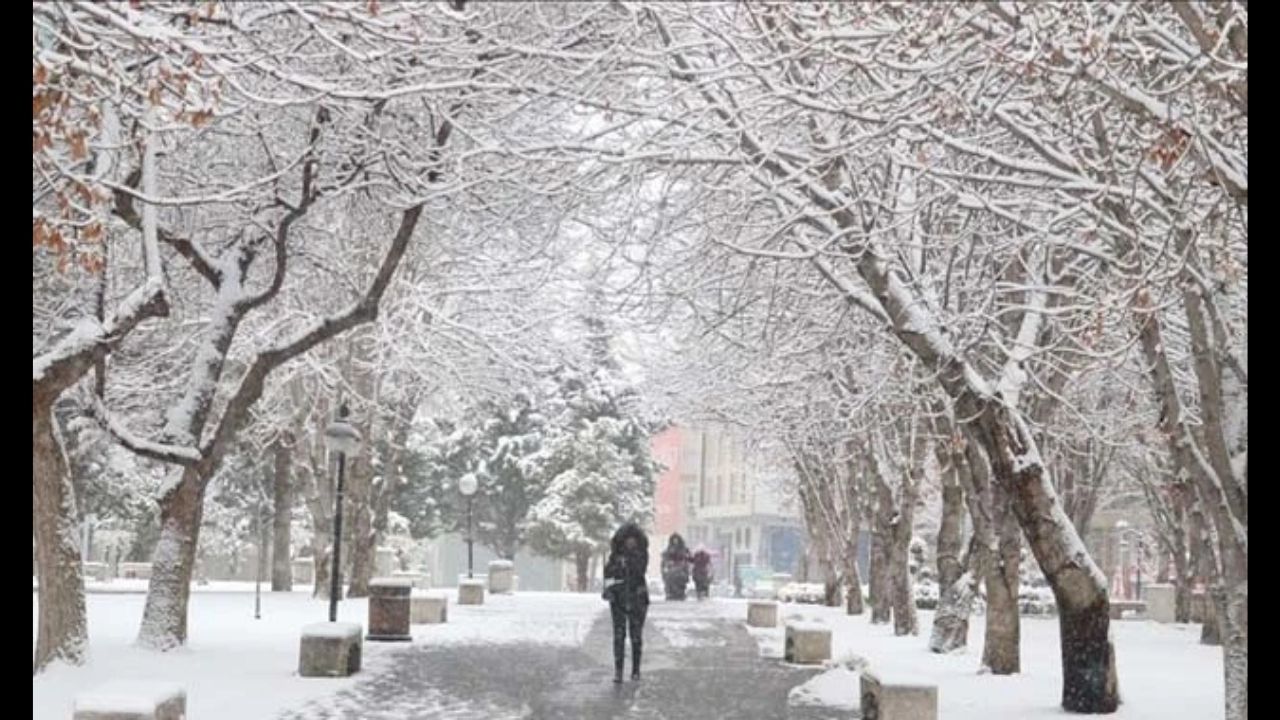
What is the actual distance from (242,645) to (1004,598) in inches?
412

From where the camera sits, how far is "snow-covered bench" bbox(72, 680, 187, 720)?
9.52 meters

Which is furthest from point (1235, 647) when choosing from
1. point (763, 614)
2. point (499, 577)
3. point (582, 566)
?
point (582, 566)

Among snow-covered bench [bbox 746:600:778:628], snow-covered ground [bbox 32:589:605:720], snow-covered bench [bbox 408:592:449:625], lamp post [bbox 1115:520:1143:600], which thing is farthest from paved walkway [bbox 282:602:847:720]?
lamp post [bbox 1115:520:1143:600]

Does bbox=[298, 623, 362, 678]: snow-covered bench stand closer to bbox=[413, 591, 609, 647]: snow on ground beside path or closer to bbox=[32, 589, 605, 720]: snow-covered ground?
bbox=[32, 589, 605, 720]: snow-covered ground

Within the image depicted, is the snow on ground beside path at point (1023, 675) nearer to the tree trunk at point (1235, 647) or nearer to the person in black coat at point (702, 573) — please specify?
the tree trunk at point (1235, 647)

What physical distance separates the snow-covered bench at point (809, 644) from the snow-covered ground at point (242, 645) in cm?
474

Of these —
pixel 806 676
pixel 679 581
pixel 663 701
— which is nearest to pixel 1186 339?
pixel 806 676

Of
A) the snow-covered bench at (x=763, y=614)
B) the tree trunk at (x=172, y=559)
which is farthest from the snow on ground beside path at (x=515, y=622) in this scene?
the tree trunk at (x=172, y=559)

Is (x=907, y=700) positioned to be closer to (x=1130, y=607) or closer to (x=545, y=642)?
(x=545, y=642)

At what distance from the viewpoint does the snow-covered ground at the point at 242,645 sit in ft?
45.8

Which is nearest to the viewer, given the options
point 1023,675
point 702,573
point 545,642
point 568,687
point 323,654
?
point 323,654

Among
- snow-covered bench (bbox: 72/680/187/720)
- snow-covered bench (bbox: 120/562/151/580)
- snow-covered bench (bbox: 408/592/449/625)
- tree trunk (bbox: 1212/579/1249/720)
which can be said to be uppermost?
tree trunk (bbox: 1212/579/1249/720)

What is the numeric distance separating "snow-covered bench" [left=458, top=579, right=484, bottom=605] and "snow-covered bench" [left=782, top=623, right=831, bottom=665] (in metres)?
15.6

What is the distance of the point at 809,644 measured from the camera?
20609 mm
